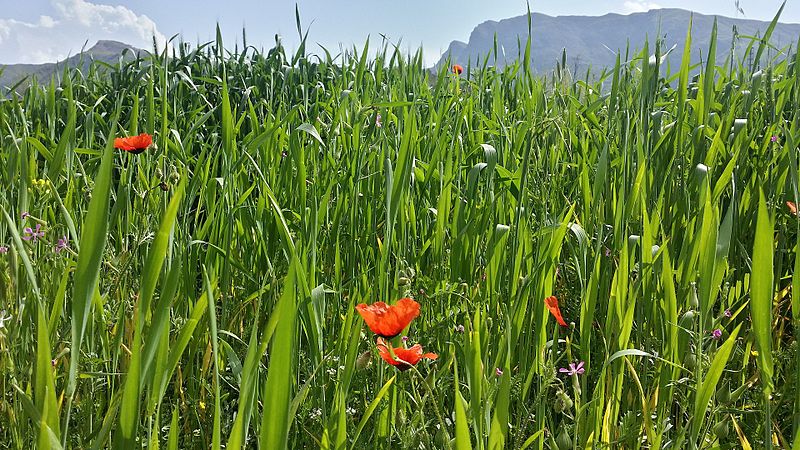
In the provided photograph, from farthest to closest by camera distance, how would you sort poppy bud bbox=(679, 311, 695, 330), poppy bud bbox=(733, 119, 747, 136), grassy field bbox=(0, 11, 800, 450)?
poppy bud bbox=(733, 119, 747, 136) < poppy bud bbox=(679, 311, 695, 330) < grassy field bbox=(0, 11, 800, 450)

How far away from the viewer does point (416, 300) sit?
53.2 inches

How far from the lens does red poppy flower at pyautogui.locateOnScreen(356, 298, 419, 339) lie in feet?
2.79

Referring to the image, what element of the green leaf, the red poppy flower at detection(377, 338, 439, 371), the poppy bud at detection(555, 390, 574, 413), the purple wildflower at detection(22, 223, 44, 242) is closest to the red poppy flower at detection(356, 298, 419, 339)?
the red poppy flower at detection(377, 338, 439, 371)

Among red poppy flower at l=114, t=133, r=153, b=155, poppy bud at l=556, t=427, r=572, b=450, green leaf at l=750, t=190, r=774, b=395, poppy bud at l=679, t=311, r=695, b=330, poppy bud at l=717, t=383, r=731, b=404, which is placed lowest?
poppy bud at l=556, t=427, r=572, b=450

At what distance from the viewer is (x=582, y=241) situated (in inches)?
46.6

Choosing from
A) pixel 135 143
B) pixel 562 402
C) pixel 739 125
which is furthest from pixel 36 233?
pixel 739 125

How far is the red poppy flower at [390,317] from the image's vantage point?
850mm

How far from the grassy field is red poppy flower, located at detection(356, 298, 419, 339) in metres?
0.03

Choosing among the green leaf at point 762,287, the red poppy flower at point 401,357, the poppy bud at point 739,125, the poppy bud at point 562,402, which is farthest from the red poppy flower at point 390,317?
the poppy bud at point 739,125

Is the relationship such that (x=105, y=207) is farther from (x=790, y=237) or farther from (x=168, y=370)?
(x=790, y=237)

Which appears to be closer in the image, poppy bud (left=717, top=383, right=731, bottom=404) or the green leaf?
the green leaf

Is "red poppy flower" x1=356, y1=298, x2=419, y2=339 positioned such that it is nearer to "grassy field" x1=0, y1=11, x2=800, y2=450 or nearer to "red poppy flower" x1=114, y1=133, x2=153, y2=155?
"grassy field" x1=0, y1=11, x2=800, y2=450

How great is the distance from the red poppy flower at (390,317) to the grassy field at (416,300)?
3 centimetres

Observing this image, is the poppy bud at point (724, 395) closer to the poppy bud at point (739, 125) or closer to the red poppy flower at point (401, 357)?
the red poppy flower at point (401, 357)
